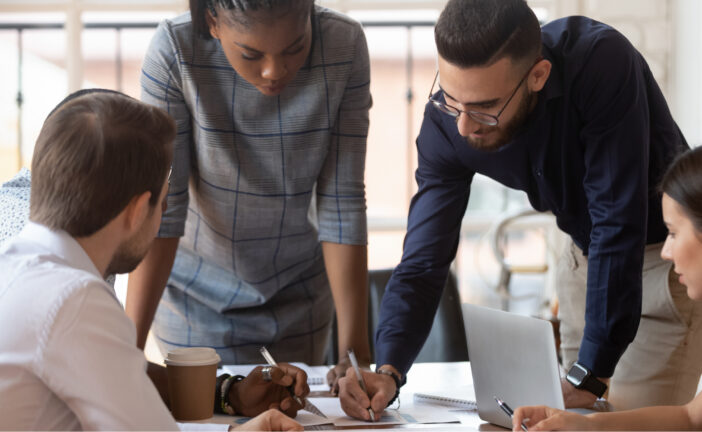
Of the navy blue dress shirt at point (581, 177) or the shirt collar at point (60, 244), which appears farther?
the navy blue dress shirt at point (581, 177)

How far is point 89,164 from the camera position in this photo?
105cm

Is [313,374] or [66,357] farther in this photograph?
[313,374]

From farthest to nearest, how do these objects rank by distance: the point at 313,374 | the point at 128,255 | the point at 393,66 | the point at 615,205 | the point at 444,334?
the point at 393,66, the point at 444,334, the point at 313,374, the point at 615,205, the point at 128,255

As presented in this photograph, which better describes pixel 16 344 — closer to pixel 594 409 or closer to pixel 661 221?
pixel 594 409

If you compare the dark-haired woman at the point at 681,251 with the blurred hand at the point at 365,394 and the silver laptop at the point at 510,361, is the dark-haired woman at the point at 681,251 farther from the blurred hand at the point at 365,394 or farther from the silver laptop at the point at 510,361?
the blurred hand at the point at 365,394

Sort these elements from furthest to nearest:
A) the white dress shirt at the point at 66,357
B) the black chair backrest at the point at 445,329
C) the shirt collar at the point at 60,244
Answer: the black chair backrest at the point at 445,329
the shirt collar at the point at 60,244
the white dress shirt at the point at 66,357

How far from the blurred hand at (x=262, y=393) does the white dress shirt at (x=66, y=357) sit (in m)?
0.43

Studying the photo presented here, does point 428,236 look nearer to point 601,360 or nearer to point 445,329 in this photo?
point 601,360

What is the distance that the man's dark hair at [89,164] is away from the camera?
1.05m

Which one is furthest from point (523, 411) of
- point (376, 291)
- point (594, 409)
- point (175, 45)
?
point (376, 291)

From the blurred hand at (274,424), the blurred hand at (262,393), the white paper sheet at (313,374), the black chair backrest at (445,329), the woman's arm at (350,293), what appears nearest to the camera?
the blurred hand at (274,424)

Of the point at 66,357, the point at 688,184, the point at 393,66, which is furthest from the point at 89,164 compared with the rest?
the point at 393,66

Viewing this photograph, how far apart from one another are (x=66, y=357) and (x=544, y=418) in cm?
70

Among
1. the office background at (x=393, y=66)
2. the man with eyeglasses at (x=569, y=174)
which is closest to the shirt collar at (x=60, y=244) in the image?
the man with eyeglasses at (x=569, y=174)
